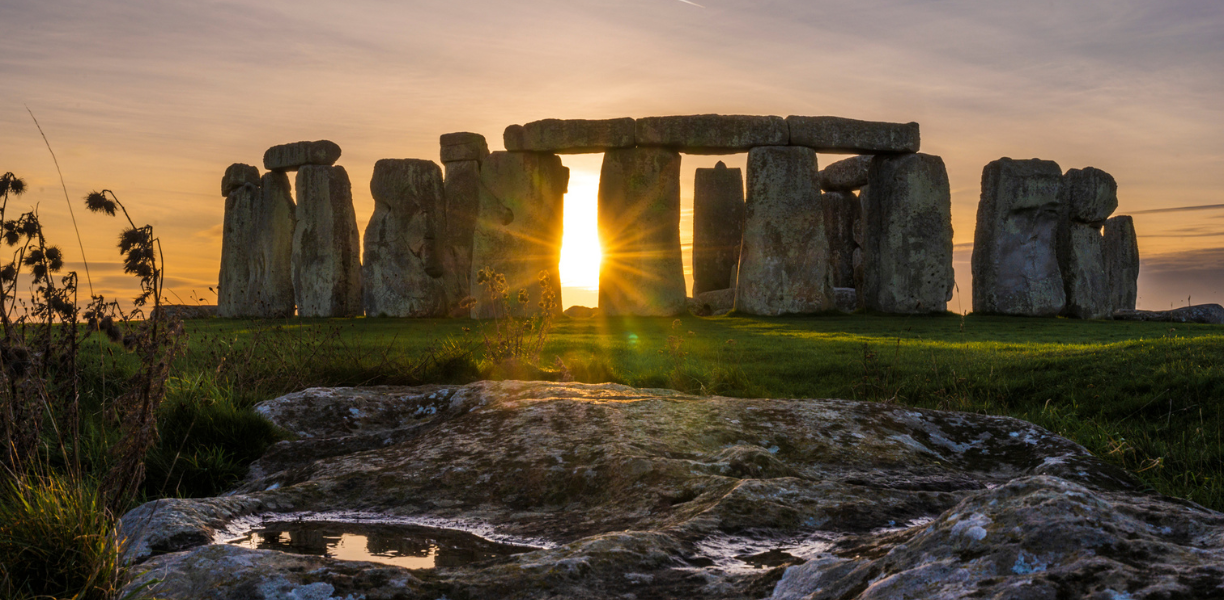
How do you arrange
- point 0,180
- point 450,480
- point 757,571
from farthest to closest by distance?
point 0,180
point 450,480
point 757,571

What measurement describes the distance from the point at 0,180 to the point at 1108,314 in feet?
71.8

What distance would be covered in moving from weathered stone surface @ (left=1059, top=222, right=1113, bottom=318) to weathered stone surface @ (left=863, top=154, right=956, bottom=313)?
9.94 ft

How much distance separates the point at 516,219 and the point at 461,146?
2.66m

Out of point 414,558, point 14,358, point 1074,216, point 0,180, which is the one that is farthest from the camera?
point 1074,216

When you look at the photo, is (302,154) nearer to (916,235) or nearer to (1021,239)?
(916,235)

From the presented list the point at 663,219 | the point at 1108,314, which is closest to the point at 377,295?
the point at 663,219

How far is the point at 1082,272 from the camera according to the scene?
20.5 meters

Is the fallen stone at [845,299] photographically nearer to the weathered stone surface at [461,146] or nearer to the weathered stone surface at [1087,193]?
the weathered stone surface at [1087,193]

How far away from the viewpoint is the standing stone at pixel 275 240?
2269 centimetres

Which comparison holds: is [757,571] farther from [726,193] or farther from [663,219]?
[726,193]

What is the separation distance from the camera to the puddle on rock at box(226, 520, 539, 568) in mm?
2742

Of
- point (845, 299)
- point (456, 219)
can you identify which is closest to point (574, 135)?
point (456, 219)

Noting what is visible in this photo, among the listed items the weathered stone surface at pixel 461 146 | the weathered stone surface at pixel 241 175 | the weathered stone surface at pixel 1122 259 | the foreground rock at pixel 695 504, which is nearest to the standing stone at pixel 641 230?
the weathered stone surface at pixel 461 146

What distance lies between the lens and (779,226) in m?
18.8
